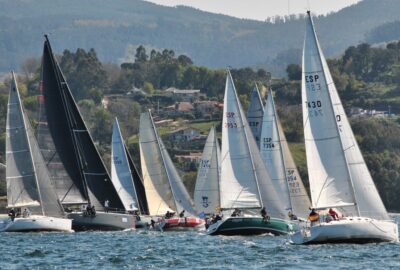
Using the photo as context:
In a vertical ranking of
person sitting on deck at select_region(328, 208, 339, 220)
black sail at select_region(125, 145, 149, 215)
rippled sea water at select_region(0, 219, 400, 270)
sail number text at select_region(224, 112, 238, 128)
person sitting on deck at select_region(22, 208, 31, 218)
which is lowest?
rippled sea water at select_region(0, 219, 400, 270)

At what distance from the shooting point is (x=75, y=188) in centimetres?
6675

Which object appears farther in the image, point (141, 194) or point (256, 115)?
point (141, 194)

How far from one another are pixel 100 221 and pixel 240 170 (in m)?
10.1

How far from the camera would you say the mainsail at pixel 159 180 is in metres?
73.5

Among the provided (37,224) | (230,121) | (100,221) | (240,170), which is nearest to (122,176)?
(100,221)

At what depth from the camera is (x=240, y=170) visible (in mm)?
58281

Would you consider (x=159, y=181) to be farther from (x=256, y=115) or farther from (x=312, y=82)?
(x=312, y=82)

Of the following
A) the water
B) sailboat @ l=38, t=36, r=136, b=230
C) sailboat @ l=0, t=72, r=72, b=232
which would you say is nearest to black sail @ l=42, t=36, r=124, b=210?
sailboat @ l=38, t=36, r=136, b=230

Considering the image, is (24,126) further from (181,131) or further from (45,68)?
(181,131)

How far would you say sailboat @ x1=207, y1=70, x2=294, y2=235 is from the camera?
185 ft

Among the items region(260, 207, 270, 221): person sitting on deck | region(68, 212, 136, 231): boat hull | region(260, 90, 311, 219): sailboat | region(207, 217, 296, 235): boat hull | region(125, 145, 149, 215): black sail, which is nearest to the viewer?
region(207, 217, 296, 235): boat hull

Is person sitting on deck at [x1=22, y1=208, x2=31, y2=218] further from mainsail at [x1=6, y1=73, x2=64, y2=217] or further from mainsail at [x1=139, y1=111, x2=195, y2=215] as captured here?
mainsail at [x1=139, y1=111, x2=195, y2=215]

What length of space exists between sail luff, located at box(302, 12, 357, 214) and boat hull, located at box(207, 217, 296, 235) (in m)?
7.49

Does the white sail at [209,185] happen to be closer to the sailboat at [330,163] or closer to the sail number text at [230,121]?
the sail number text at [230,121]
